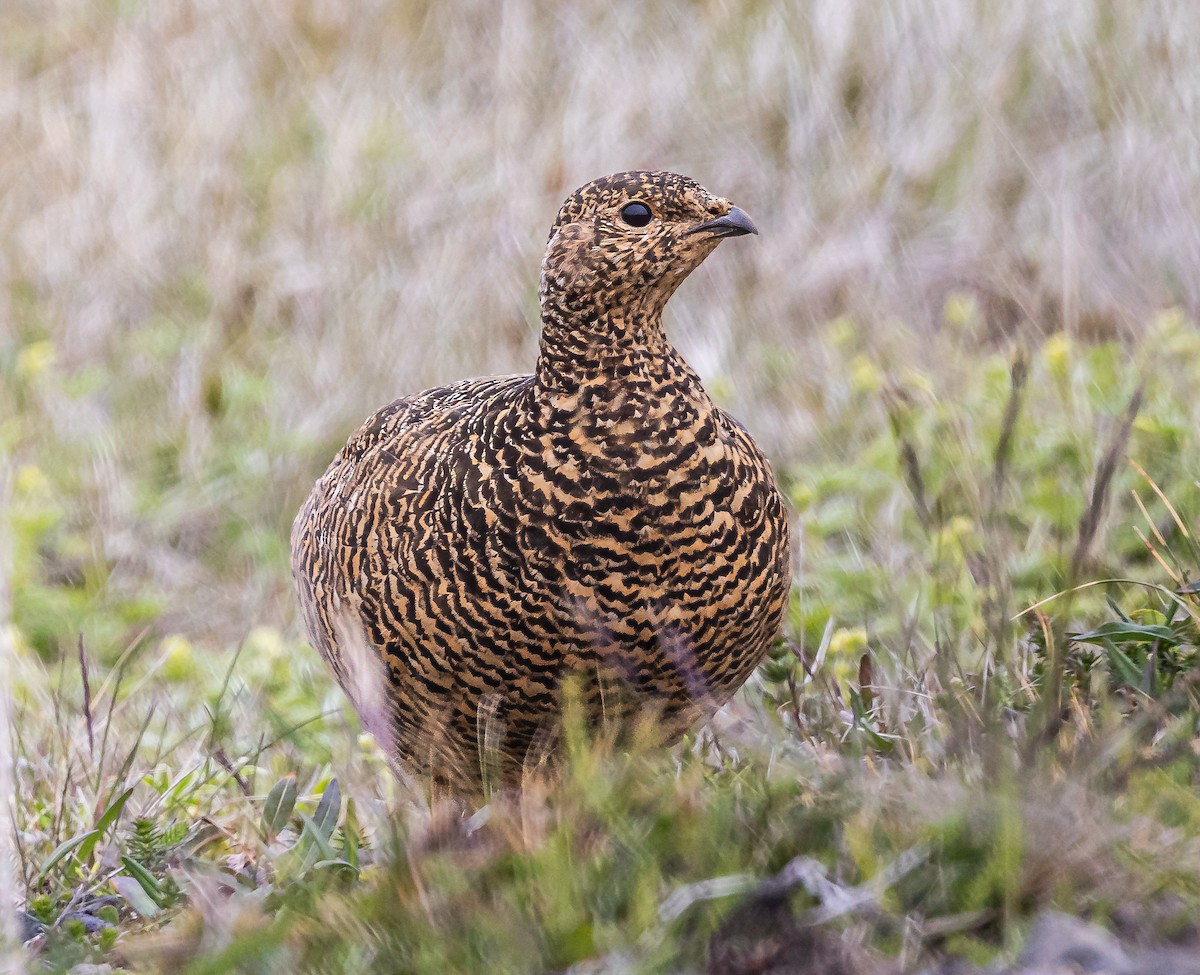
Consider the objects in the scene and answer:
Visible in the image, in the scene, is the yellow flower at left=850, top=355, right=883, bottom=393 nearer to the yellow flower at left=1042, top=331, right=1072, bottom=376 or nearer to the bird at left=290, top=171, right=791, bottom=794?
the yellow flower at left=1042, top=331, right=1072, bottom=376

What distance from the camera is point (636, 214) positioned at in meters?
3.15

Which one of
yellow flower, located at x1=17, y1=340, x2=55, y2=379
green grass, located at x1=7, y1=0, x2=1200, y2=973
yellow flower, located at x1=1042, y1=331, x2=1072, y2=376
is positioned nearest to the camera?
green grass, located at x1=7, y1=0, x2=1200, y2=973

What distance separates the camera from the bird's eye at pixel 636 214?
315 centimetres

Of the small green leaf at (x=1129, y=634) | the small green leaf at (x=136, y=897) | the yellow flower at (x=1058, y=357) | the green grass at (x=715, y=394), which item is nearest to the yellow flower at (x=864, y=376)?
the green grass at (x=715, y=394)

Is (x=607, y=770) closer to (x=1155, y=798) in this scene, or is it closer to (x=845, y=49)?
(x=1155, y=798)

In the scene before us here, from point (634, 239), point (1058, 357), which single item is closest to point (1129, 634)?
point (634, 239)

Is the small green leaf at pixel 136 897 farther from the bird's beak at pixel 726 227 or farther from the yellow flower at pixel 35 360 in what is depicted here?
the yellow flower at pixel 35 360

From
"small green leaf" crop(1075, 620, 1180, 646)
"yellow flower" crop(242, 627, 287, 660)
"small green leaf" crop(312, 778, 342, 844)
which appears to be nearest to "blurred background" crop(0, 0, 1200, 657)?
"yellow flower" crop(242, 627, 287, 660)

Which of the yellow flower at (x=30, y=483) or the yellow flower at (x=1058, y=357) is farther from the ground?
the yellow flower at (x=1058, y=357)

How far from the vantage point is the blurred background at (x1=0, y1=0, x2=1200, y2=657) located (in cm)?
613

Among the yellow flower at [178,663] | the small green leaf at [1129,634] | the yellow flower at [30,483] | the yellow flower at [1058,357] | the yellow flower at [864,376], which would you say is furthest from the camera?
the yellow flower at [30,483]

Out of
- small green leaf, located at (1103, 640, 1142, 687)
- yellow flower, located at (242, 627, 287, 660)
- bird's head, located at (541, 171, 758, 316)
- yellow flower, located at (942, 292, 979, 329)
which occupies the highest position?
bird's head, located at (541, 171, 758, 316)

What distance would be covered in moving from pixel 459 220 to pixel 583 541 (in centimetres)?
436

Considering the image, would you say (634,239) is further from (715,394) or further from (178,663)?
(715,394)
